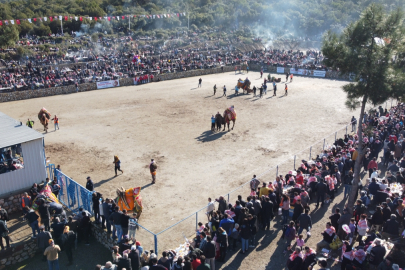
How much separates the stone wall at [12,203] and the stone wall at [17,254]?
9.45 ft

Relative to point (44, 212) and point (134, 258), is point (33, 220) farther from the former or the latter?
point (134, 258)

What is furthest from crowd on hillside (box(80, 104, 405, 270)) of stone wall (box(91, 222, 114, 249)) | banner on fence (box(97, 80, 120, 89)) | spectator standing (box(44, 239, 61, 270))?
banner on fence (box(97, 80, 120, 89))

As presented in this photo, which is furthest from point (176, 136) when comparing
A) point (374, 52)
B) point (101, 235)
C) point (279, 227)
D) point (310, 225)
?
point (374, 52)

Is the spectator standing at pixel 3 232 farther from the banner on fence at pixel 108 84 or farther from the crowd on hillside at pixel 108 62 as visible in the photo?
the banner on fence at pixel 108 84

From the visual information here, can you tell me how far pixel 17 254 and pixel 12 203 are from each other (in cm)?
308

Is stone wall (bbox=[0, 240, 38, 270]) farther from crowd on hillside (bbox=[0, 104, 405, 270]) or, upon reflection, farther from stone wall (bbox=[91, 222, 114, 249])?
stone wall (bbox=[91, 222, 114, 249])

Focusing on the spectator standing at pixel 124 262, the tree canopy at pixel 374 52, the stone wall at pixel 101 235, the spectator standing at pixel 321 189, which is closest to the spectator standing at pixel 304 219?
the spectator standing at pixel 321 189

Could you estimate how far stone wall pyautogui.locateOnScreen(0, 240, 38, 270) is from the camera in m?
11.2

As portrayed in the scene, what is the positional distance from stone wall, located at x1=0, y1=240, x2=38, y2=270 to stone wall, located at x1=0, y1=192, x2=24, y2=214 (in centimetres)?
288

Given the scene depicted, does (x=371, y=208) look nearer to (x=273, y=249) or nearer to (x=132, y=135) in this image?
(x=273, y=249)

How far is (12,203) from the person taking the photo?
13.9 meters

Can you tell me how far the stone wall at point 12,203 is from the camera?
1362cm

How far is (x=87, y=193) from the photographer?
42.3 ft

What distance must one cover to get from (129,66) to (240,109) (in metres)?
19.6
